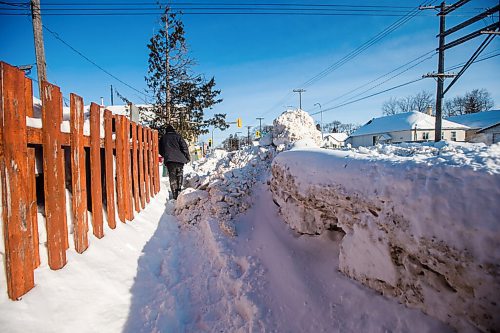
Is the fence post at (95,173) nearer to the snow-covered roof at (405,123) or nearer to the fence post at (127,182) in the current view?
the fence post at (127,182)

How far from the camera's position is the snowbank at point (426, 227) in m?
1.17

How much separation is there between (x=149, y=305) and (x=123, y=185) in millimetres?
2066

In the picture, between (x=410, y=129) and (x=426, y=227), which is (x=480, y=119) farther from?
(x=426, y=227)

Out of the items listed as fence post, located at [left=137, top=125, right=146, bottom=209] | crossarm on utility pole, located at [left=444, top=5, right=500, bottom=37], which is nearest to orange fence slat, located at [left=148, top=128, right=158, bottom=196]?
fence post, located at [left=137, top=125, right=146, bottom=209]

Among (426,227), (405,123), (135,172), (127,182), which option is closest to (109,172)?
(127,182)

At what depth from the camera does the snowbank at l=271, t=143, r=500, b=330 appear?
1.17 meters

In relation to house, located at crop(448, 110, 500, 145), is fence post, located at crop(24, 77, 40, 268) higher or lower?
lower

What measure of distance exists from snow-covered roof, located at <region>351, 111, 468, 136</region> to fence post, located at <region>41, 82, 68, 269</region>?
43.2 meters

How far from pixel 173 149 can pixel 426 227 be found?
5.99m

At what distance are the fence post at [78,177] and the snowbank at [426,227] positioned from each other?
8.28 ft

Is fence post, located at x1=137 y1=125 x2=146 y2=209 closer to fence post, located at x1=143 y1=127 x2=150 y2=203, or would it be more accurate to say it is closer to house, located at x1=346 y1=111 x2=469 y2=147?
fence post, located at x1=143 y1=127 x2=150 y2=203

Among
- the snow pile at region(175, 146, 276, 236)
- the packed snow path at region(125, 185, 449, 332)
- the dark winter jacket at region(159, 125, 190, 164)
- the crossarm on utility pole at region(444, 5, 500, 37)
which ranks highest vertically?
the crossarm on utility pole at region(444, 5, 500, 37)

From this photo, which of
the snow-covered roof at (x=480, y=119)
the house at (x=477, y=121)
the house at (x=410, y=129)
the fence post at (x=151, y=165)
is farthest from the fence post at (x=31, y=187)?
the snow-covered roof at (x=480, y=119)

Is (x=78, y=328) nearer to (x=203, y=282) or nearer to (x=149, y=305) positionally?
(x=149, y=305)
